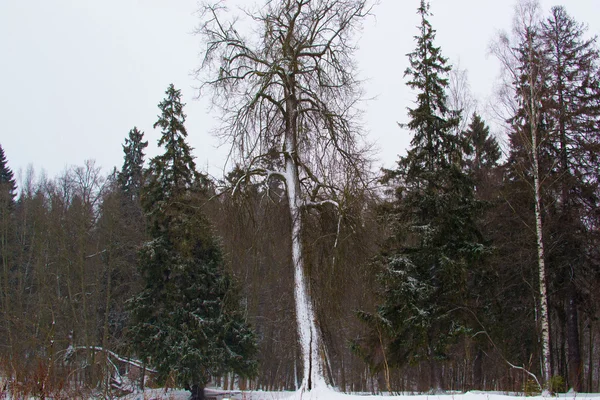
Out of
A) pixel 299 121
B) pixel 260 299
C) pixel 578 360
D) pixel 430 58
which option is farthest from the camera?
pixel 260 299

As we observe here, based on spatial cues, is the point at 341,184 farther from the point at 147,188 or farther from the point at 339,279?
the point at 147,188

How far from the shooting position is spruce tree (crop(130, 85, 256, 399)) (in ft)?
65.9

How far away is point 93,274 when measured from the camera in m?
26.1

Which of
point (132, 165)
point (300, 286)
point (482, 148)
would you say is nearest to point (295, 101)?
point (300, 286)

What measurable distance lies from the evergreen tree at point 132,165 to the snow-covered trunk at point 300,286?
69.3ft

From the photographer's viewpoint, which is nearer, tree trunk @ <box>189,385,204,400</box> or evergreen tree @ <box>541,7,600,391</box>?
evergreen tree @ <box>541,7,600,391</box>

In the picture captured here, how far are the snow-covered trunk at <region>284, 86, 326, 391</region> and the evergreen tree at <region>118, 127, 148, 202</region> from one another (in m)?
21.1

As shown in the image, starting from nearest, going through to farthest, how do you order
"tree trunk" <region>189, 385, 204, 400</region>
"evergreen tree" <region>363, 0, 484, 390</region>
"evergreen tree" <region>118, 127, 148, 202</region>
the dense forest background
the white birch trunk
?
the white birch trunk
the dense forest background
"evergreen tree" <region>363, 0, 484, 390</region>
"tree trunk" <region>189, 385, 204, 400</region>
"evergreen tree" <region>118, 127, 148, 202</region>

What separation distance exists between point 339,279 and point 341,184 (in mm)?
2257

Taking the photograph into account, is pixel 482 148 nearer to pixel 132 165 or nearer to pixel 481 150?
pixel 481 150

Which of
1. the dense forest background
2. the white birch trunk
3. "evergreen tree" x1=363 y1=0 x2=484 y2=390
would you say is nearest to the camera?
the white birch trunk

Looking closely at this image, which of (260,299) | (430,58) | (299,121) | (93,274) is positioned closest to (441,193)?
(430,58)

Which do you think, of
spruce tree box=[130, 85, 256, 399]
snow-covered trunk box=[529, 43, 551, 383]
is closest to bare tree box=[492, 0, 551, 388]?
snow-covered trunk box=[529, 43, 551, 383]

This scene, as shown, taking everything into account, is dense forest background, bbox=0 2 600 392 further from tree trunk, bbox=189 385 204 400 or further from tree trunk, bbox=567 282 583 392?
tree trunk, bbox=189 385 204 400
